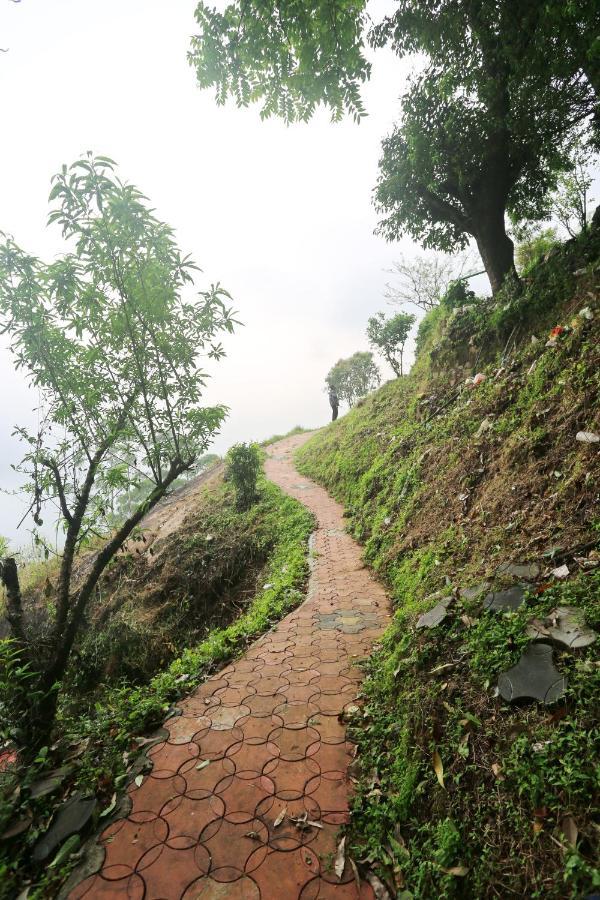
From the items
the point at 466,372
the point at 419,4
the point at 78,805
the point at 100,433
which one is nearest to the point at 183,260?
the point at 100,433

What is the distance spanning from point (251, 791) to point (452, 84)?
10880mm

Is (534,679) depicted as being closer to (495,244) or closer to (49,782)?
(49,782)

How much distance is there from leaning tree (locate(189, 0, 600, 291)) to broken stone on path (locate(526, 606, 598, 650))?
4951mm

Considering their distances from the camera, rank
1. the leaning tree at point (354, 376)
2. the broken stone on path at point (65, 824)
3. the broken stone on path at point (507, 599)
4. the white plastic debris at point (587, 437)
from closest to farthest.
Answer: the broken stone on path at point (65, 824)
the broken stone on path at point (507, 599)
the white plastic debris at point (587, 437)
the leaning tree at point (354, 376)

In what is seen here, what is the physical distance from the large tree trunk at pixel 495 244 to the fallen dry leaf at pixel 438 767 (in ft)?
31.2

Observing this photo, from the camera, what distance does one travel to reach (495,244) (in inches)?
357

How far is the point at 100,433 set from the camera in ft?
13.1

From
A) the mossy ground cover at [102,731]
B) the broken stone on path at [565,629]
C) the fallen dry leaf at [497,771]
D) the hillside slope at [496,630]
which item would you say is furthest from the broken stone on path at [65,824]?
the broken stone on path at [565,629]

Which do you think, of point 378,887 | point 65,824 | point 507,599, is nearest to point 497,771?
point 378,887

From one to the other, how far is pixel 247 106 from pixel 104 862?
21.1 feet

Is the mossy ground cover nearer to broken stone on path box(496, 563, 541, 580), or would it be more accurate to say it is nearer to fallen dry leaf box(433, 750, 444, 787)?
fallen dry leaf box(433, 750, 444, 787)

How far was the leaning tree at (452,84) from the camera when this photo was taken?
360 centimetres

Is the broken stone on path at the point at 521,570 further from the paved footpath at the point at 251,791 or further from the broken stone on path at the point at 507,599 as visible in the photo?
the paved footpath at the point at 251,791

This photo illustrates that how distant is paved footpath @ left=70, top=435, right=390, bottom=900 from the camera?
208cm
